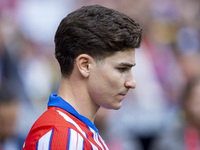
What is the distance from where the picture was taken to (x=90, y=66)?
2.05 m

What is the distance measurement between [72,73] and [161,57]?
391 centimetres

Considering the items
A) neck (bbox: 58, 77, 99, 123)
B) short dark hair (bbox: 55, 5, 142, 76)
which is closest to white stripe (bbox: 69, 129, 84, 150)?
neck (bbox: 58, 77, 99, 123)

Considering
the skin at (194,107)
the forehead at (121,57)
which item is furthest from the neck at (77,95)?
the skin at (194,107)

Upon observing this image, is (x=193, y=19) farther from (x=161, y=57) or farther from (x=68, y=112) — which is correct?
(x=68, y=112)

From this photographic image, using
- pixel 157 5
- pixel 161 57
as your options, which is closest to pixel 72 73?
pixel 161 57

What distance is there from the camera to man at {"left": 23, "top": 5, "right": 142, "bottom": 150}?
2.03 meters

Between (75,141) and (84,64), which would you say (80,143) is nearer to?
(75,141)

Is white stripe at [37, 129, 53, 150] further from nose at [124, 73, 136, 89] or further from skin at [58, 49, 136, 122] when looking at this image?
nose at [124, 73, 136, 89]

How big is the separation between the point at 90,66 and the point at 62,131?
383 millimetres

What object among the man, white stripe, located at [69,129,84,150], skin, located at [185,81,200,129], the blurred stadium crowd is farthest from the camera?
the blurred stadium crowd

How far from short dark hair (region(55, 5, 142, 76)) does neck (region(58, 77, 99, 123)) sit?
61 mm

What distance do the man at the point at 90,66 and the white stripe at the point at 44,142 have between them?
0.06 metres

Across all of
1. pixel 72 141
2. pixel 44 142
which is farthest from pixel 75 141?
pixel 44 142

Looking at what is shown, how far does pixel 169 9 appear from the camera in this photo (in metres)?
6.55
